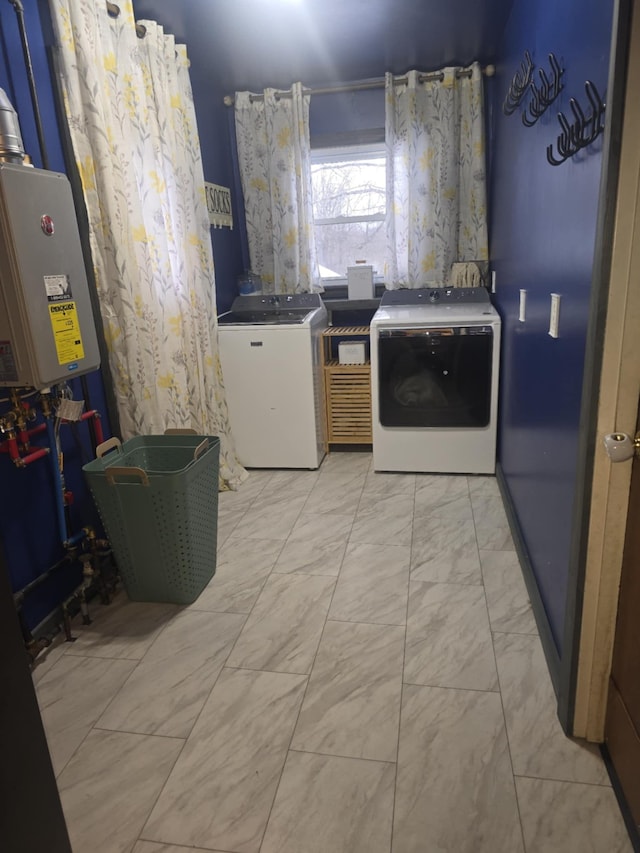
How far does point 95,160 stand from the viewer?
2154 millimetres

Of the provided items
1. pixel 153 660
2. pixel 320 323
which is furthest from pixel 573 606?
pixel 320 323

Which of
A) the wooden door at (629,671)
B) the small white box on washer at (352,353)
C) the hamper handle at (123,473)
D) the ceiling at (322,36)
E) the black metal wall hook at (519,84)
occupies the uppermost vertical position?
the ceiling at (322,36)

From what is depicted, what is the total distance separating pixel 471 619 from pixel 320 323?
2.02 meters

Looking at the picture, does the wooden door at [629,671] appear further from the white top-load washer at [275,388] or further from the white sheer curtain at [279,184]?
the white sheer curtain at [279,184]

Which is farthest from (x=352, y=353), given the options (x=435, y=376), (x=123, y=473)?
(x=123, y=473)

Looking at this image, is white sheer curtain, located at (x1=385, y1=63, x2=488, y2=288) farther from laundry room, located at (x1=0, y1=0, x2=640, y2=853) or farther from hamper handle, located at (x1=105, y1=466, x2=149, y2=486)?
hamper handle, located at (x1=105, y1=466, x2=149, y2=486)

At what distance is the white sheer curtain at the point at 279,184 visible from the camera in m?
3.50

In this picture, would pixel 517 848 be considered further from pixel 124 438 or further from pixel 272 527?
pixel 124 438

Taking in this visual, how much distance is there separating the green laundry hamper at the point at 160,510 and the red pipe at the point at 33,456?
0.50ft

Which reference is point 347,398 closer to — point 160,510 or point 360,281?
point 360,281

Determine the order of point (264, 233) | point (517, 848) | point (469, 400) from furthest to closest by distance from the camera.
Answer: point (264, 233), point (469, 400), point (517, 848)

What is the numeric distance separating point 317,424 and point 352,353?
0.48 metres

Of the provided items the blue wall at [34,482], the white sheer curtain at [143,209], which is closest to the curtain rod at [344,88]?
the white sheer curtain at [143,209]

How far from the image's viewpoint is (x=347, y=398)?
138 inches
